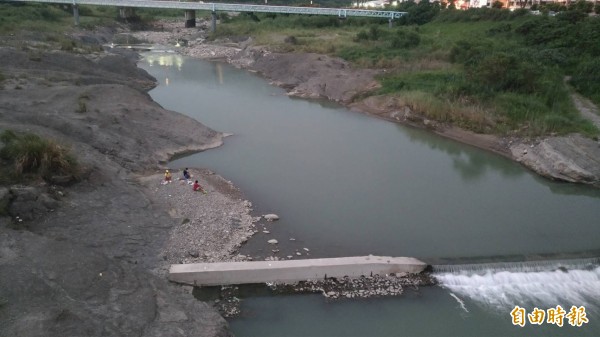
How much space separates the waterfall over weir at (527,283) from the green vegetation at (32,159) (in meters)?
13.1

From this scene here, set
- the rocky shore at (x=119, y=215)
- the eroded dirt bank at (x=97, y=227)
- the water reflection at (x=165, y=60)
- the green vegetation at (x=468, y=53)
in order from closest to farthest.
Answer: the eroded dirt bank at (x=97, y=227) < the rocky shore at (x=119, y=215) < the green vegetation at (x=468, y=53) < the water reflection at (x=165, y=60)

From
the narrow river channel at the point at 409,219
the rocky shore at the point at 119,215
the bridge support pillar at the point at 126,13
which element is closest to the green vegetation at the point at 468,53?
the rocky shore at the point at 119,215

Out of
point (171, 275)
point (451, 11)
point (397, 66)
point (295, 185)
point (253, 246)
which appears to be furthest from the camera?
point (451, 11)

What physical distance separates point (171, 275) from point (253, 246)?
3.04 m

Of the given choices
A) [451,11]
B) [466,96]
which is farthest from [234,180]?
[451,11]

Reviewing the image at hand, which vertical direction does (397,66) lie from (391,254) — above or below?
above

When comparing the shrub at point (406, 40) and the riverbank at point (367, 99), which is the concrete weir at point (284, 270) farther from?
the shrub at point (406, 40)

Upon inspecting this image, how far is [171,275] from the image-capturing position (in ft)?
43.3

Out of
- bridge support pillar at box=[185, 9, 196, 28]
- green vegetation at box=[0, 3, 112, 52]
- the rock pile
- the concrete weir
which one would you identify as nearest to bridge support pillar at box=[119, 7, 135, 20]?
green vegetation at box=[0, 3, 112, 52]

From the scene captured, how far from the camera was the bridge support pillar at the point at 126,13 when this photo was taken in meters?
80.8

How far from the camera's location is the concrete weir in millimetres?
13234

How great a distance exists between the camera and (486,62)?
30609 mm

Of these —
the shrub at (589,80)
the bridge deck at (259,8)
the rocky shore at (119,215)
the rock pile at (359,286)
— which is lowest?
the rock pile at (359,286)

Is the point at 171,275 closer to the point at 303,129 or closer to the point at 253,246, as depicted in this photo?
the point at 253,246
